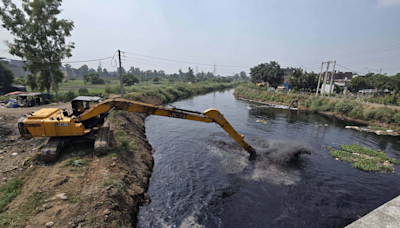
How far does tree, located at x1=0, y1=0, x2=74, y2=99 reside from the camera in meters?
21.5

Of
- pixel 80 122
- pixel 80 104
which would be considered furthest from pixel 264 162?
pixel 80 104

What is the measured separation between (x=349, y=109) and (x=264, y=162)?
86.2 ft

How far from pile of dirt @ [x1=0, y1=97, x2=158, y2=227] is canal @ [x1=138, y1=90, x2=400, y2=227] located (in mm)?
1089

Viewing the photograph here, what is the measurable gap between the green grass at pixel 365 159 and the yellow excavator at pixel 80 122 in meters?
9.70

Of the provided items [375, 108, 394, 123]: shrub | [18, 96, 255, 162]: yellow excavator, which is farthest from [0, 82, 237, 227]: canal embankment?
[375, 108, 394, 123]: shrub

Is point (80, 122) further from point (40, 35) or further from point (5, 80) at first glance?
point (5, 80)

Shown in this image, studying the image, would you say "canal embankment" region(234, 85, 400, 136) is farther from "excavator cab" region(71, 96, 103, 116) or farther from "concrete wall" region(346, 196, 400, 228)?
"excavator cab" region(71, 96, 103, 116)

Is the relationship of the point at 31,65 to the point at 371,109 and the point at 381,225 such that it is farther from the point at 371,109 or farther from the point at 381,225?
the point at 371,109

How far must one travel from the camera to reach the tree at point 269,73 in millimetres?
59062

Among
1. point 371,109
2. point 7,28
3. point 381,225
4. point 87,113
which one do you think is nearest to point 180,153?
point 87,113

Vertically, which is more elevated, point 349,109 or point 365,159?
point 349,109

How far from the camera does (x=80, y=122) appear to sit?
29.8 feet

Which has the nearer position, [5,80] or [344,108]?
[344,108]

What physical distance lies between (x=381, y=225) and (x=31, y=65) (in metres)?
33.9
